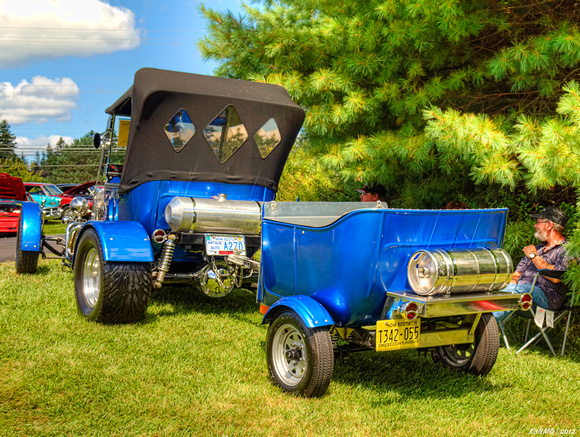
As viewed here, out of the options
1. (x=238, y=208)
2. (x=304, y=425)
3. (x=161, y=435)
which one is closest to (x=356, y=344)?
(x=304, y=425)

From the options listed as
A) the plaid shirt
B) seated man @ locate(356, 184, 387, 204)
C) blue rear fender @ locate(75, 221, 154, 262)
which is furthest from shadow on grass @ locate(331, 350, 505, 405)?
seated man @ locate(356, 184, 387, 204)

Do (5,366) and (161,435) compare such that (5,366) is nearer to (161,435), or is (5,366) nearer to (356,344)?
(161,435)

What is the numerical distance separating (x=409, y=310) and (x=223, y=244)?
2719 millimetres

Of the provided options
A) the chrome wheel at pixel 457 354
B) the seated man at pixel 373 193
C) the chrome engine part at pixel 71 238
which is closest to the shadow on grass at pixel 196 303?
the chrome engine part at pixel 71 238

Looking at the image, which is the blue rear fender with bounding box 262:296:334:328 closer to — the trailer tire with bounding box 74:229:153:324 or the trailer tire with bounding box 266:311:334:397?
the trailer tire with bounding box 266:311:334:397

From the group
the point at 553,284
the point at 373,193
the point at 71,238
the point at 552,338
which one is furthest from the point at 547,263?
the point at 71,238

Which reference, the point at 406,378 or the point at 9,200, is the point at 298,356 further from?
the point at 9,200

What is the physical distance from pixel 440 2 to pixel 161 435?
498cm

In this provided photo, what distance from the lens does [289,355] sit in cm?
413

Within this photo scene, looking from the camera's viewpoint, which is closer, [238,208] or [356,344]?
[356,344]

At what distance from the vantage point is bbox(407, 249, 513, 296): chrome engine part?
3611mm

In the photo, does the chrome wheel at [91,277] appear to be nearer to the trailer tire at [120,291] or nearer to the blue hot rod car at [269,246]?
the blue hot rod car at [269,246]

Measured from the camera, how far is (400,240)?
3.76 metres

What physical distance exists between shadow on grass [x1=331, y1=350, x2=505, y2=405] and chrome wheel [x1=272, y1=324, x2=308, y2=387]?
0.43m
